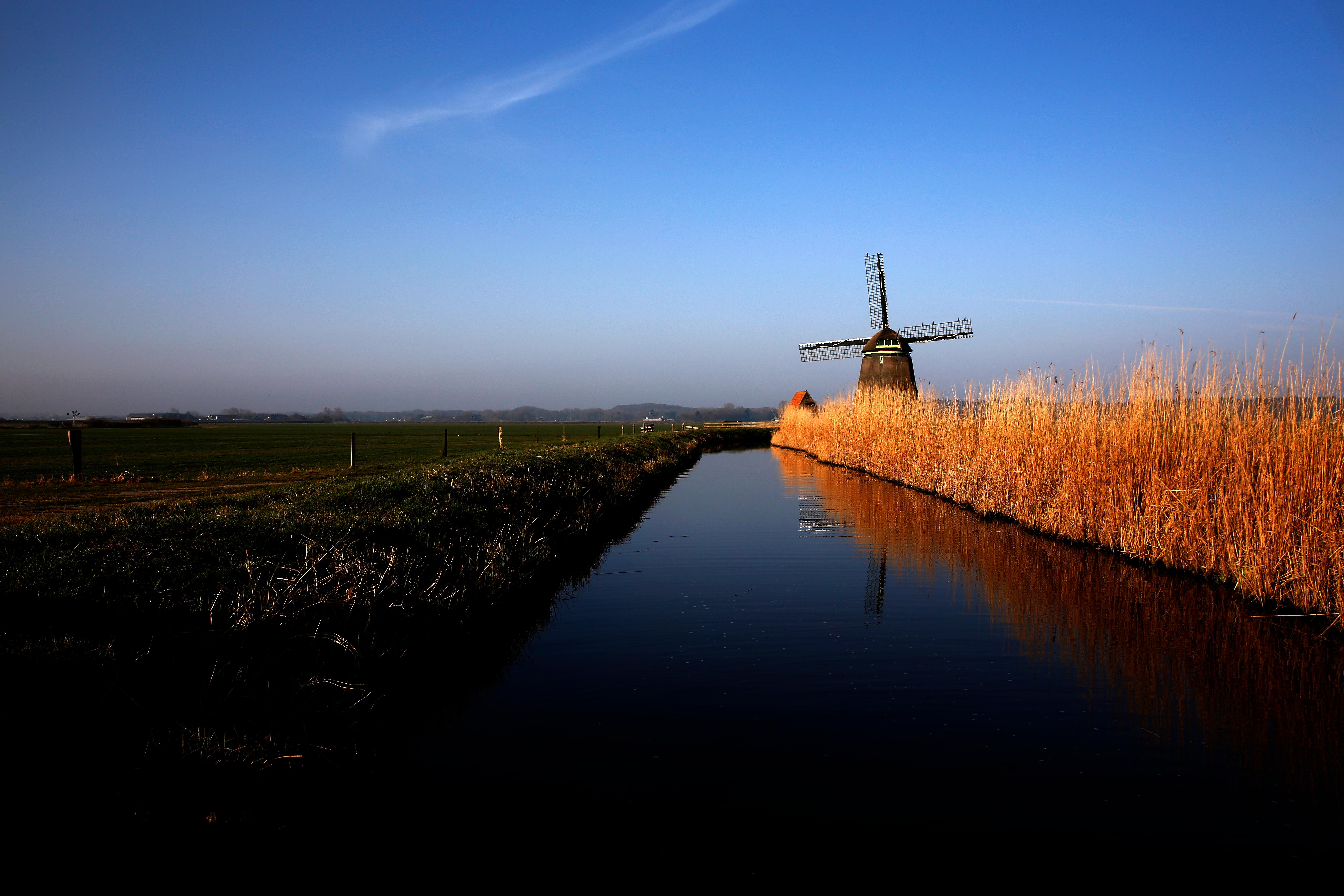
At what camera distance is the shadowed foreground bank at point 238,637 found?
3.51 meters

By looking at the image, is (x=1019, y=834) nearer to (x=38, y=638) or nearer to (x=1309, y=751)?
(x=1309, y=751)

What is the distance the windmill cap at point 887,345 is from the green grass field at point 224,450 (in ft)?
46.8

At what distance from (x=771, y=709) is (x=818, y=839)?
1.49 metres

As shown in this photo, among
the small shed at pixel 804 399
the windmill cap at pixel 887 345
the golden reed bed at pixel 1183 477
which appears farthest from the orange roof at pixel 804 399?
the golden reed bed at pixel 1183 477

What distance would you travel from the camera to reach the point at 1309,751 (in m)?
4.20

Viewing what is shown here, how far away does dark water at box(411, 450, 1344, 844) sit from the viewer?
12.0ft

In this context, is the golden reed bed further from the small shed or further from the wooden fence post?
the small shed

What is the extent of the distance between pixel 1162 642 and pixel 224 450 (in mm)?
43166

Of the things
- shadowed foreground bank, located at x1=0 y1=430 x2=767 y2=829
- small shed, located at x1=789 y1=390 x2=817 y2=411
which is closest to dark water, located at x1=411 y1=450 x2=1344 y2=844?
shadowed foreground bank, located at x1=0 y1=430 x2=767 y2=829

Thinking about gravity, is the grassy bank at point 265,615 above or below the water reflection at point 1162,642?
above

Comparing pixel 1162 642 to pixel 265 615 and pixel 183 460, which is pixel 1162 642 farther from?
pixel 183 460

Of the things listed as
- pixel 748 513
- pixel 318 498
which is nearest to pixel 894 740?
pixel 318 498

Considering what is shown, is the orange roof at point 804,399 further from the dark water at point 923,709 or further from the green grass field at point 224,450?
the dark water at point 923,709

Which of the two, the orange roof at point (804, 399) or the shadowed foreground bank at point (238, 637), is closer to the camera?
the shadowed foreground bank at point (238, 637)
